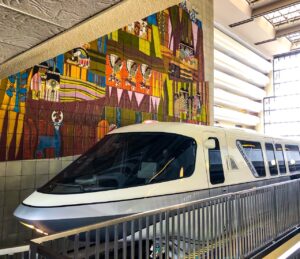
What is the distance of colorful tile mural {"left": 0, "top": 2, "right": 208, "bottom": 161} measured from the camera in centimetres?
602

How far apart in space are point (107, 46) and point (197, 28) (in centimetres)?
486

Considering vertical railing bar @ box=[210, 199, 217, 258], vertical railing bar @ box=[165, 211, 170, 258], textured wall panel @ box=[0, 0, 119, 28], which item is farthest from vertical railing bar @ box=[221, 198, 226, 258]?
textured wall panel @ box=[0, 0, 119, 28]

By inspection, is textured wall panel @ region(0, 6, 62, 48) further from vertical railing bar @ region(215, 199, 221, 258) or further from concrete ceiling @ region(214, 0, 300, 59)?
concrete ceiling @ region(214, 0, 300, 59)

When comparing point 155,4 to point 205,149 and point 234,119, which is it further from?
point 234,119

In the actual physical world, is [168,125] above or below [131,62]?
below

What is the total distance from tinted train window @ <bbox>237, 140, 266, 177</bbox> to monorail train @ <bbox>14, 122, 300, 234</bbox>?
3.8 inches

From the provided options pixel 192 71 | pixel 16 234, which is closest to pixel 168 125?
pixel 16 234

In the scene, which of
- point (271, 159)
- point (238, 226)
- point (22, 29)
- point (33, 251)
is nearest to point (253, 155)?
point (271, 159)

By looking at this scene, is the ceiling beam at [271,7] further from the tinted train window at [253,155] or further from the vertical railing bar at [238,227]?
the vertical railing bar at [238,227]

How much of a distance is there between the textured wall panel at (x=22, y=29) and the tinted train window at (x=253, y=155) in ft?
14.8

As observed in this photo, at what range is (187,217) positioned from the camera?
135 inches

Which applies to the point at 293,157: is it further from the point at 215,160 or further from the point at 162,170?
the point at 162,170

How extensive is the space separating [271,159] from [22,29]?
6.54m

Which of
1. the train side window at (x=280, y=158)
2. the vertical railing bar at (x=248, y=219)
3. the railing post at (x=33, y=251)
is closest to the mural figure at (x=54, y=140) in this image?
the vertical railing bar at (x=248, y=219)
